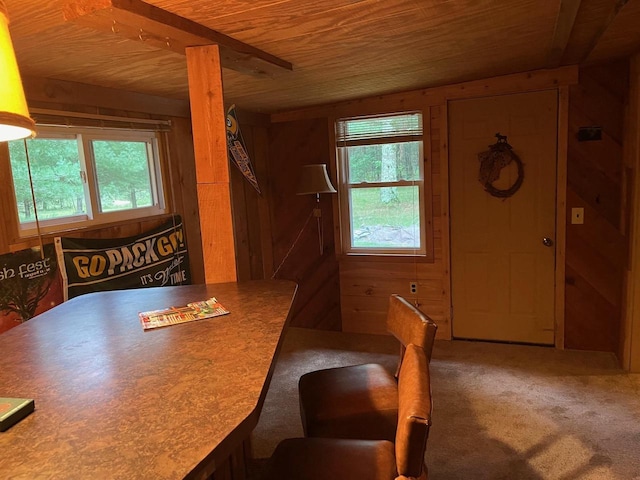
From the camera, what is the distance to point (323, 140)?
169 inches

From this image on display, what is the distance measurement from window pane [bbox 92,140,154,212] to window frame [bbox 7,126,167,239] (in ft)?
0.10

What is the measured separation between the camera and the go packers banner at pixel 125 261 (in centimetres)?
274

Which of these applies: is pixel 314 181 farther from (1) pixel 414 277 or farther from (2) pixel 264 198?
(1) pixel 414 277

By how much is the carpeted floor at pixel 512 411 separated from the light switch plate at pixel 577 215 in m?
1.00

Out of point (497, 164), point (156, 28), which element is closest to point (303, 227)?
point (497, 164)

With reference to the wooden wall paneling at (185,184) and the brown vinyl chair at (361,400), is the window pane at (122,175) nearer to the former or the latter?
the wooden wall paneling at (185,184)

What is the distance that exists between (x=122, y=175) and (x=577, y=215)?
331 centimetres

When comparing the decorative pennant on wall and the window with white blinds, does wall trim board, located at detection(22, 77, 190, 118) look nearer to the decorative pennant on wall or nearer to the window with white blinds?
the decorative pennant on wall

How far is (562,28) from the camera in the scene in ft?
7.67

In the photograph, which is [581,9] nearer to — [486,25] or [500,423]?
[486,25]

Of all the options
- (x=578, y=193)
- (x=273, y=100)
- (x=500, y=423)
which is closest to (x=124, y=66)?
(x=273, y=100)

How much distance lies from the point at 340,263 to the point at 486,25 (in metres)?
2.57

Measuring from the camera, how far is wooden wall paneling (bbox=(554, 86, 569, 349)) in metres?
3.50

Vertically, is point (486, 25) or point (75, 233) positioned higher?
point (486, 25)
